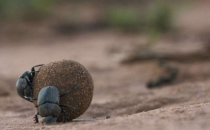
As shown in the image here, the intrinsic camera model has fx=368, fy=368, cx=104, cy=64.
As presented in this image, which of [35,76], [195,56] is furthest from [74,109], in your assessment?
[195,56]

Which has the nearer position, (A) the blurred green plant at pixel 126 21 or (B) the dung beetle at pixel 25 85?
(B) the dung beetle at pixel 25 85

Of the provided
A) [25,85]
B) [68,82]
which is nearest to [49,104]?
[68,82]

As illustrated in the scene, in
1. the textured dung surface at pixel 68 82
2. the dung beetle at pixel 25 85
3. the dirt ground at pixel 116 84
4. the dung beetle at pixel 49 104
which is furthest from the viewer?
the dung beetle at pixel 25 85

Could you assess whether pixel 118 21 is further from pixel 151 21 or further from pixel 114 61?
pixel 114 61

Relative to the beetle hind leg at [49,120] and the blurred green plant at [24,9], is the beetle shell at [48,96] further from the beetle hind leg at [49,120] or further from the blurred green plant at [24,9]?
the blurred green plant at [24,9]

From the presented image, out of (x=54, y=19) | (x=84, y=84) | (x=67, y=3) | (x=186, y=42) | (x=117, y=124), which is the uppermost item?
(x=67, y=3)

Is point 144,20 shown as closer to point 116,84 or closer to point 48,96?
point 116,84

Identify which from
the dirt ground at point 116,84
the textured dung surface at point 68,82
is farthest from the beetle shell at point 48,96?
the dirt ground at point 116,84
